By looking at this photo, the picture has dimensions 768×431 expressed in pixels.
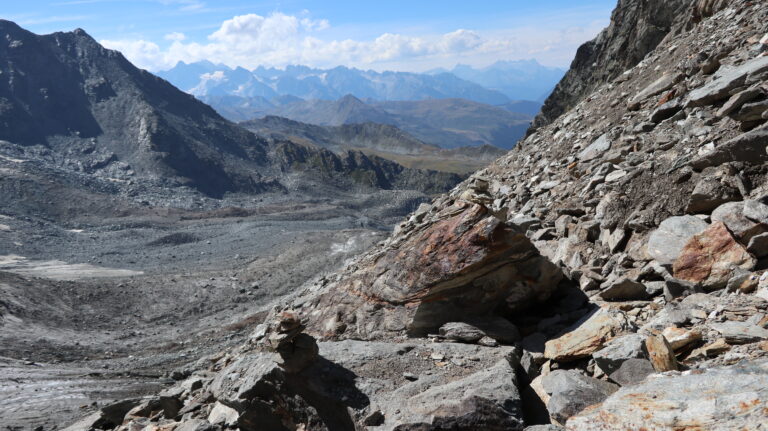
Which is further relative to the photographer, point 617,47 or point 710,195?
point 617,47

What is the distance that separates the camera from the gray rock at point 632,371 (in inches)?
252

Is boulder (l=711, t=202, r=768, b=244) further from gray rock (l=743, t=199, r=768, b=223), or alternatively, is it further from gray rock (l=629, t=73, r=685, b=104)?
gray rock (l=629, t=73, r=685, b=104)

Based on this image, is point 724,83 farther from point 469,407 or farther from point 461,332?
point 469,407

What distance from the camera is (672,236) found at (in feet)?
30.3

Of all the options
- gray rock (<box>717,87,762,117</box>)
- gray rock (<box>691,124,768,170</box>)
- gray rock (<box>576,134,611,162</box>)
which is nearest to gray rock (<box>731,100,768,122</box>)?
gray rock (<box>717,87,762,117</box>)

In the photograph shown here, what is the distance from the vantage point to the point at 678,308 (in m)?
7.55

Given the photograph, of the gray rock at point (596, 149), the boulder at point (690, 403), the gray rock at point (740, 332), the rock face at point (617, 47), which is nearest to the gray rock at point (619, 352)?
the gray rock at point (740, 332)

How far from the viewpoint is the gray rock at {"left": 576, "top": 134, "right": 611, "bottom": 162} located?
15.8m

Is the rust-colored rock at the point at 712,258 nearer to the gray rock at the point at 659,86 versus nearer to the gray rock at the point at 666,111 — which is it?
the gray rock at the point at 666,111

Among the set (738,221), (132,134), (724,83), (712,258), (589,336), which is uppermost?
(132,134)

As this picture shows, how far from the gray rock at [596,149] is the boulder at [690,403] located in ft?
37.9

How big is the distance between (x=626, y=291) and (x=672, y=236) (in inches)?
59.4

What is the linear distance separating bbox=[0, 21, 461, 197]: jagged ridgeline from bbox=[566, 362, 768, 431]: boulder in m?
94.7

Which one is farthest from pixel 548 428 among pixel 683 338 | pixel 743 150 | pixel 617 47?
pixel 617 47
